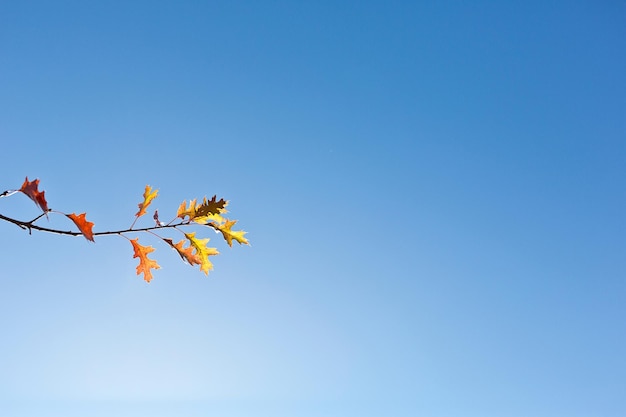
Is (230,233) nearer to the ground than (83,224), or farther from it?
farther from it

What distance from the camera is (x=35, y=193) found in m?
2.65

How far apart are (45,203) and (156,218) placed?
0.97 metres

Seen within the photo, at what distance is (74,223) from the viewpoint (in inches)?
114


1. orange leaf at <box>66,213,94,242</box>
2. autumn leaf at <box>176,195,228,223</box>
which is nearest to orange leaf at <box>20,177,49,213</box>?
orange leaf at <box>66,213,94,242</box>

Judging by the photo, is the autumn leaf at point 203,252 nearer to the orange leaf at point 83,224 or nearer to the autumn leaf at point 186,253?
the autumn leaf at point 186,253

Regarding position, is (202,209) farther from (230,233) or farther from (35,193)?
(35,193)

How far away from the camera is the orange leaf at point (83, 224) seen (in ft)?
9.43

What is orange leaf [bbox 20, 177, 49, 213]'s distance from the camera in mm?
2631

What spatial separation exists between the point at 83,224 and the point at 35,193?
1.09 ft

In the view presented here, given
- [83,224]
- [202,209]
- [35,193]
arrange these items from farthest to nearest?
[202,209] → [83,224] → [35,193]

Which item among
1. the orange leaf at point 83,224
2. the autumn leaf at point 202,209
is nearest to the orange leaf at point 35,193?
the orange leaf at point 83,224

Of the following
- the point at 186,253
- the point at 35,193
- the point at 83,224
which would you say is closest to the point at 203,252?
the point at 186,253

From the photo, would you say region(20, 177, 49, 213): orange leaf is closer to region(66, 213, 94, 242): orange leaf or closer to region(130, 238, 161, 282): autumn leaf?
region(66, 213, 94, 242): orange leaf

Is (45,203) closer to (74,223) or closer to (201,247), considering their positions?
(74,223)
